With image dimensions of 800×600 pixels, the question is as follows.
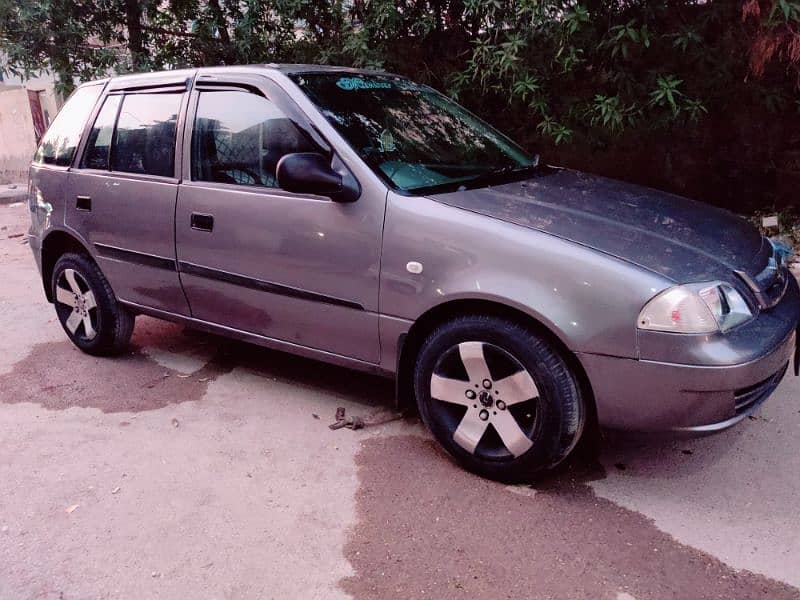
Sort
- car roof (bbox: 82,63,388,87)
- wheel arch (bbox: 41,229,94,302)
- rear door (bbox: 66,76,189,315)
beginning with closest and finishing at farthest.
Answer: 1. car roof (bbox: 82,63,388,87)
2. rear door (bbox: 66,76,189,315)
3. wheel arch (bbox: 41,229,94,302)

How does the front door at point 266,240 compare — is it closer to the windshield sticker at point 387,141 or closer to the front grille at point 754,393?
the windshield sticker at point 387,141

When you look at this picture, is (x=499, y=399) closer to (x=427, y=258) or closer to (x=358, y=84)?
(x=427, y=258)

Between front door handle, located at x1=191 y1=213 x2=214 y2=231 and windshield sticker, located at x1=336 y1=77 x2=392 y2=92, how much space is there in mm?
942

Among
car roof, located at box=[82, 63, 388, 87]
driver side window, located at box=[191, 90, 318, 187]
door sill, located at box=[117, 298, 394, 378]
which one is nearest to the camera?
door sill, located at box=[117, 298, 394, 378]

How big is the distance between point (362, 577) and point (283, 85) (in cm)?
221

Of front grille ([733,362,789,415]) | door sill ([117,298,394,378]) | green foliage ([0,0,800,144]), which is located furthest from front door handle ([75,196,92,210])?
front grille ([733,362,789,415])

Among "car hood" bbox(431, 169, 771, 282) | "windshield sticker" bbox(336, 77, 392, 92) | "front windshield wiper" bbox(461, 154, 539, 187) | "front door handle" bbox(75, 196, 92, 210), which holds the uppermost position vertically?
"windshield sticker" bbox(336, 77, 392, 92)

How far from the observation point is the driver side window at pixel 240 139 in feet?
10.7

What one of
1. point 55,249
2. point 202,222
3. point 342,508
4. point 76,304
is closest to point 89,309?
point 76,304

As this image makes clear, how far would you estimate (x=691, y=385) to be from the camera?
2432 mm

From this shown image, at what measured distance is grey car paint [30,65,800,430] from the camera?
247 centimetres

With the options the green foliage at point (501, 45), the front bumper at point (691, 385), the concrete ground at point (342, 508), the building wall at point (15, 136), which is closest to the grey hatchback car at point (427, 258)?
the front bumper at point (691, 385)

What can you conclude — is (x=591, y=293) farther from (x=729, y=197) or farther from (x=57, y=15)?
(x=57, y=15)

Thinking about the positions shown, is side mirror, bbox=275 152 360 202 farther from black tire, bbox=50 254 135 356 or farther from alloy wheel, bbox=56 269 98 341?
alloy wheel, bbox=56 269 98 341
